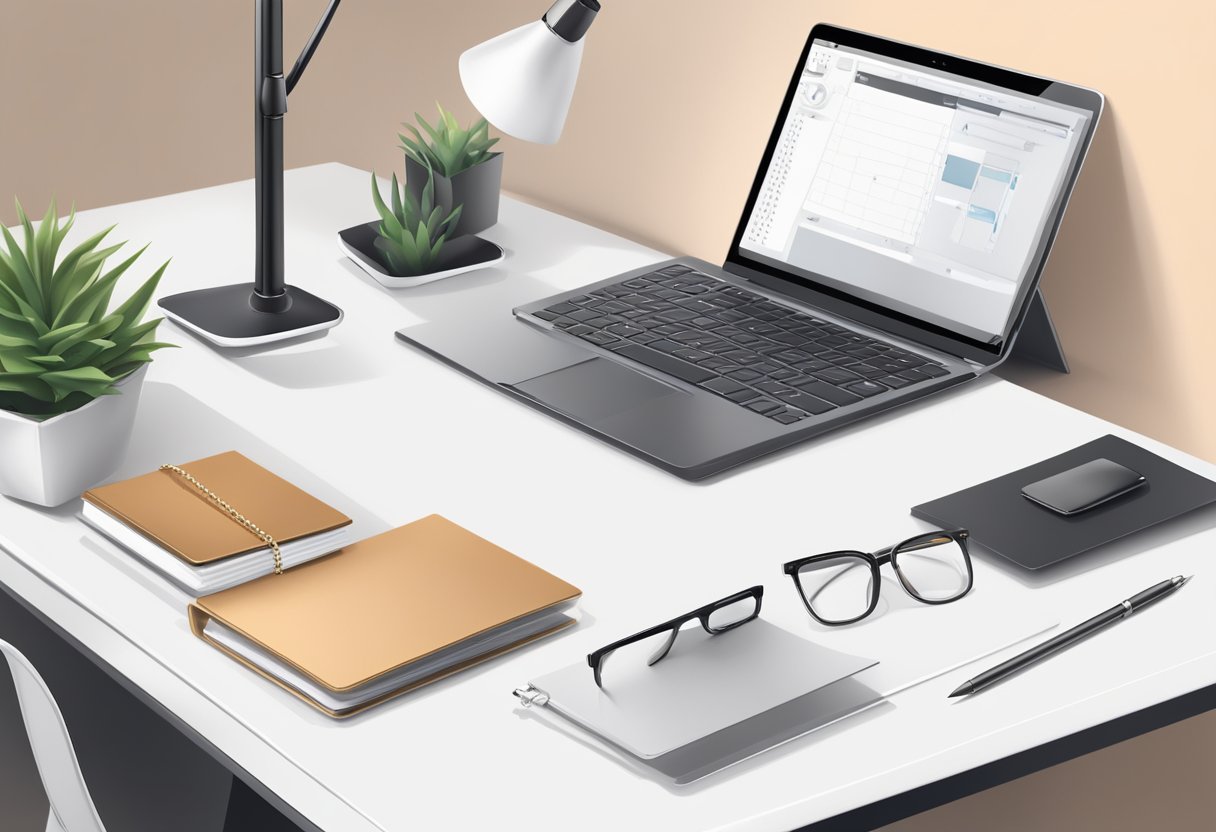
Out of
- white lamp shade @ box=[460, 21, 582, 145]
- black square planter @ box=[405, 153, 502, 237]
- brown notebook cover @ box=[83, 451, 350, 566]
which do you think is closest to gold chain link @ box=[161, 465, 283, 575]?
brown notebook cover @ box=[83, 451, 350, 566]


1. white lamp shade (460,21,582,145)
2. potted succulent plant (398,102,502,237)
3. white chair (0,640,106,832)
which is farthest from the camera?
potted succulent plant (398,102,502,237)

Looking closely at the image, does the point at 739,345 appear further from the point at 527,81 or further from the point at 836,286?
the point at 527,81

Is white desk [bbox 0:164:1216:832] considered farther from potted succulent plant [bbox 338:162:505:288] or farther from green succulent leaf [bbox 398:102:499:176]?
green succulent leaf [bbox 398:102:499:176]

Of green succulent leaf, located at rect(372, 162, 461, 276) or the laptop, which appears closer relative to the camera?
the laptop

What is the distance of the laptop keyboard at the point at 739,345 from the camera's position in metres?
1.24

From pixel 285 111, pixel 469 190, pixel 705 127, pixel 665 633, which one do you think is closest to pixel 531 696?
pixel 665 633

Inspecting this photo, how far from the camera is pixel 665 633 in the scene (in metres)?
0.90

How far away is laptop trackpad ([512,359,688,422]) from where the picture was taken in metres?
1.21

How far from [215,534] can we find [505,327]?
1.65 feet

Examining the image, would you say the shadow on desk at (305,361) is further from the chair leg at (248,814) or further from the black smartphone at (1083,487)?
the black smartphone at (1083,487)


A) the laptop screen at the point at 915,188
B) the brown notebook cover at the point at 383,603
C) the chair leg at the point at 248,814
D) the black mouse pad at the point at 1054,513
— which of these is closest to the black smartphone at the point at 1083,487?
the black mouse pad at the point at 1054,513

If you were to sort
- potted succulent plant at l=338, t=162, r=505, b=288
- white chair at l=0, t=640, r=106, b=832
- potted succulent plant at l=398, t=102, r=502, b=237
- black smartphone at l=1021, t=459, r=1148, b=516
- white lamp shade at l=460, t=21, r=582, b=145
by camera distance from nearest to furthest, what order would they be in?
white chair at l=0, t=640, r=106, b=832 < black smartphone at l=1021, t=459, r=1148, b=516 < white lamp shade at l=460, t=21, r=582, b=145 < potted succulent plant at l=338, t=162, r=505, b=288 < potted succulent plant at l=398, t=102, r=502, b=237

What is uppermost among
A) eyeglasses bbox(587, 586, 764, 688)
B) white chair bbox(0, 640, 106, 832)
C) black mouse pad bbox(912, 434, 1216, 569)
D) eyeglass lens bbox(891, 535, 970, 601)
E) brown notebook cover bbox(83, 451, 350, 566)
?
black mouse pad bbox(912, 434, 1216, 569)

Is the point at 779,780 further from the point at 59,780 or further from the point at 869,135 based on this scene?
the point at 869,135
